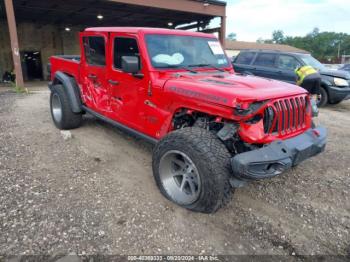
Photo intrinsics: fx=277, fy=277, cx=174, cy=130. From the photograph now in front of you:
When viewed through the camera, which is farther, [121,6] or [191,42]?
[121,6]

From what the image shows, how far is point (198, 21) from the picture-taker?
16.8 meters

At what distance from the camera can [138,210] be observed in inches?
115

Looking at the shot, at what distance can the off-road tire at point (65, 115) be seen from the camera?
5.08 m

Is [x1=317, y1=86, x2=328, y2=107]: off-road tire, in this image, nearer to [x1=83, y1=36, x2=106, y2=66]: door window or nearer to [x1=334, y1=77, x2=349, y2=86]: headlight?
[x1=334, y1=77, x2=349, y2=86]: headlight

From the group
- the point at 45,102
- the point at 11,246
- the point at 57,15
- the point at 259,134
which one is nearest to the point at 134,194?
the point at 11,246

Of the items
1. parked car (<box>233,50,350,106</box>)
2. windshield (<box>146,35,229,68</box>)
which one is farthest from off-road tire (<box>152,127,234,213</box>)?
parked car (<box>233,50,350,106</box>)

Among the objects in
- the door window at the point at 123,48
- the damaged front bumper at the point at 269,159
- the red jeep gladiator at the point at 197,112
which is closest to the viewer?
the damaged front bumper at the point at 269,159

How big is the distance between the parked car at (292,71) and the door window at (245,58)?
0.04 metres

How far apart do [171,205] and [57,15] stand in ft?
58.8

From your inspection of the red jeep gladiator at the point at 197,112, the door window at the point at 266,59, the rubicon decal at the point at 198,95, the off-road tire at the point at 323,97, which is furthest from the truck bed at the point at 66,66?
the off-road tire at the point at 323,97

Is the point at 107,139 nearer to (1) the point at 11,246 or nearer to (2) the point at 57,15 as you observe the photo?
(1) the point at 11,246

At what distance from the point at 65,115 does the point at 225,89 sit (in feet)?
11.4

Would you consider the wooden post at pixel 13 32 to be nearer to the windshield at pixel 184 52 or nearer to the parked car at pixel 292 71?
the parked car at pixel 292 71

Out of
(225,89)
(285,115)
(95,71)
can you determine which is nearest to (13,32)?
(95,71)
